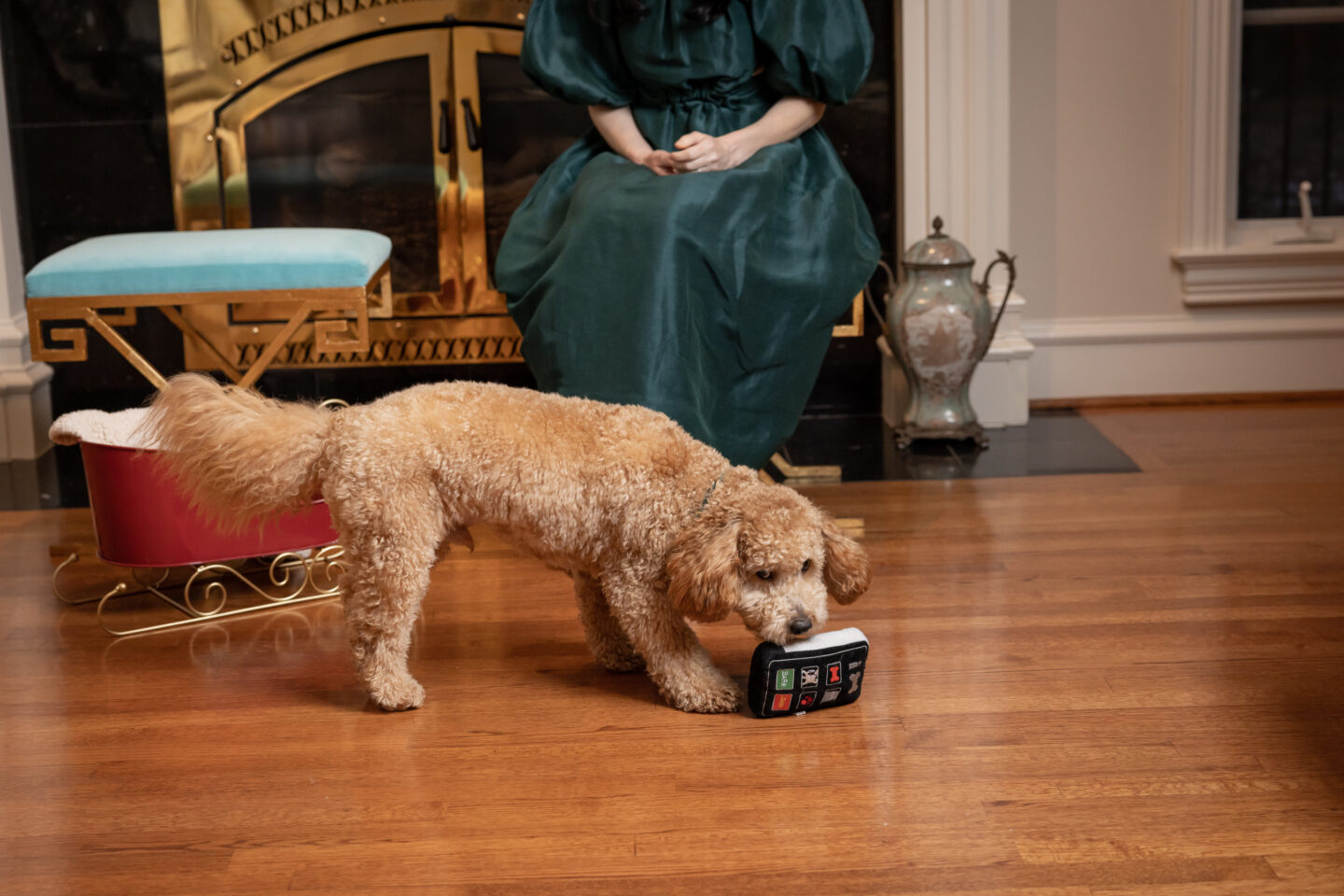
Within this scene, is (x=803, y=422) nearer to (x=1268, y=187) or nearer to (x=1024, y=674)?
(x=1268, y=187)

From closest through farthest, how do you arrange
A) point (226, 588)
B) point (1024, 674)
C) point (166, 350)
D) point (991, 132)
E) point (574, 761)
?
point (574, 761)
point (1024, 674)
point (226, 588)
point (991, 132)
point (166, 350)

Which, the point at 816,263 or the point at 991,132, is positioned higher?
the point at 991,132

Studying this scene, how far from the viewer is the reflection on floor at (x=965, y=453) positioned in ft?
10.6

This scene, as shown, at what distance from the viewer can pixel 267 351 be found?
2598 mm

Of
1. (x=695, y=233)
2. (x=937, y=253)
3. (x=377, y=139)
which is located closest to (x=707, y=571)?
(x=695, y=233)

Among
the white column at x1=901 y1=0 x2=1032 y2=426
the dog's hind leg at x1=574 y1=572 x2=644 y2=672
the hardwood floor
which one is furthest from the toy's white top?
the white column at x1=901 y1=0 x2=1032 y2=426

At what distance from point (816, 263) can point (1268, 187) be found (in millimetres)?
2029

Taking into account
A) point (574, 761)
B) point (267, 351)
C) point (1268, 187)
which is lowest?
point (574, 761)

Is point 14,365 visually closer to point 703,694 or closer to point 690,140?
point 690,140

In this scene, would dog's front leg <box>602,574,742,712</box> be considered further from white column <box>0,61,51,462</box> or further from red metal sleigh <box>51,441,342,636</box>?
white column <box>0,61,51,462</box>

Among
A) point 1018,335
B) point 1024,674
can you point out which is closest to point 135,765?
point 1024,674

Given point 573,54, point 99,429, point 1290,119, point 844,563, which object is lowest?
point 844,563

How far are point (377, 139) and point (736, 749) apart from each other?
2.61 meters

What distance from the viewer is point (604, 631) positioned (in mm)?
2055
